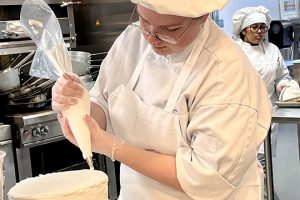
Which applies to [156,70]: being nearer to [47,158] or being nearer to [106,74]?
[106,74]

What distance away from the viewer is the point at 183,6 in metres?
0.97

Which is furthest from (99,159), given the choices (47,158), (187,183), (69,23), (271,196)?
(187,183)

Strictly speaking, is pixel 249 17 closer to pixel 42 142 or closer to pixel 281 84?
pixel 281 84

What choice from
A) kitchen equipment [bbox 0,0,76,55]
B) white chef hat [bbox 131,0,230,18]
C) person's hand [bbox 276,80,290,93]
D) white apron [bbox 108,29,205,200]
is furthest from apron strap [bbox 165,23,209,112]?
person's hand [bbox 276,80,290,93]

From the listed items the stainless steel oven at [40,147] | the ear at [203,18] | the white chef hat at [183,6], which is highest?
the white chef hat at [183,6]

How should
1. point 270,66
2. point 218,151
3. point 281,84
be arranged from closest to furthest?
point 218,151 → point 281,84 → point 270,66

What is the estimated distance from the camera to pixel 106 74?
4.20 feet

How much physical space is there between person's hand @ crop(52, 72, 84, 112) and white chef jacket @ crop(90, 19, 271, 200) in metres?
0.20

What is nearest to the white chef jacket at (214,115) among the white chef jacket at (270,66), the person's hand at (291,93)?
the person's hand at (291,93)

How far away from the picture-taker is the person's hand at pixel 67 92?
1.04m

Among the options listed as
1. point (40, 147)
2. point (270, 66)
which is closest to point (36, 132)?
point (40, 147)

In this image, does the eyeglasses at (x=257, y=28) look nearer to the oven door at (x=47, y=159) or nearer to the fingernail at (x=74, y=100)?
the oven door at (x=47, y=159)

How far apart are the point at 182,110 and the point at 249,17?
9.70 feet

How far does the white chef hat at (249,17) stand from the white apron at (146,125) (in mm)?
2780
